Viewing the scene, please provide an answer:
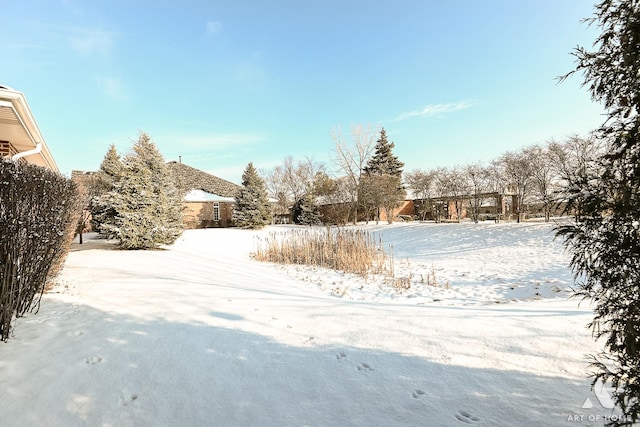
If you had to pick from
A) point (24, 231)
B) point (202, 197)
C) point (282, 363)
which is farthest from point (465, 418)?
point (202, 197)

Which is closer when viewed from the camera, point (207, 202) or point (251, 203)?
Result: point (251, 203)

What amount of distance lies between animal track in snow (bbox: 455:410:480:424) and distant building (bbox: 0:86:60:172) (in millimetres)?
5094

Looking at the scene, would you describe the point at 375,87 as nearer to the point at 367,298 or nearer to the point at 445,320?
the point at 367,298

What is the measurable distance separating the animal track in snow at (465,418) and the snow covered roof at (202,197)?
26133 mm

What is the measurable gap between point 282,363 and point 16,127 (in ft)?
27.1

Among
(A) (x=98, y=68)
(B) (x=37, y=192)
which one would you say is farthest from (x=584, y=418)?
(A) (x=98, y=68)

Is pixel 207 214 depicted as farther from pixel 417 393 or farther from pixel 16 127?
pixel 417 393

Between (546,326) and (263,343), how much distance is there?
9.89ft

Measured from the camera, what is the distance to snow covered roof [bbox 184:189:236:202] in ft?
85.7

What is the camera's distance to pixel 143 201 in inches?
452

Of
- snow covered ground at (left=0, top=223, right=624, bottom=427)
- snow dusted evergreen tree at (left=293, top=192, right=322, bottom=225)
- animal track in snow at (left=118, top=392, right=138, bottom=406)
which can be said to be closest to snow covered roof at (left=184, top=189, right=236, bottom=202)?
snow dusted evergreen tree at (left=293, top=192, right=322, bottom=225)

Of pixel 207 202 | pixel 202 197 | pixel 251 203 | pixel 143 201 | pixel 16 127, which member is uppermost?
pixel 16 127

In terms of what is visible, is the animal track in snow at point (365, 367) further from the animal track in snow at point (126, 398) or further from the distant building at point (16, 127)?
the distant building at point (16, 127)

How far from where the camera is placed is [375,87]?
1539cm
